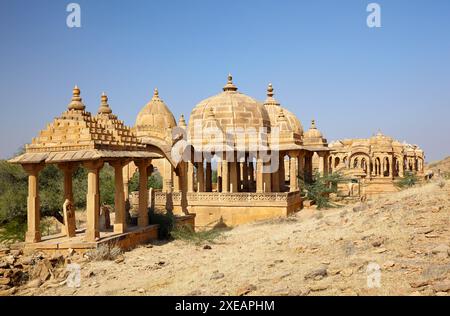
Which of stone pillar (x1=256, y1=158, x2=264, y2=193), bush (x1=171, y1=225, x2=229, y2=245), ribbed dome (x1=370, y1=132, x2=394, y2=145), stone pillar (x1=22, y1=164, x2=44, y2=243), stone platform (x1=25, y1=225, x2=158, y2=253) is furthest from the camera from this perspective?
ribbed dome (x1=370, y1=132, x2=394, y2=145)

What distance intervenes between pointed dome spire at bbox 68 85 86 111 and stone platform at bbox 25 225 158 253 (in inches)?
143

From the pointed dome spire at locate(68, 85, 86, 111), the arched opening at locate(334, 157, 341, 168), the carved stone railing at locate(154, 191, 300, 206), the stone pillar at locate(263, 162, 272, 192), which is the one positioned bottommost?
the carved stone railing at locate(154, 191, 300, 206)

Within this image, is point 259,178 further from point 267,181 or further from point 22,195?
point 22,195

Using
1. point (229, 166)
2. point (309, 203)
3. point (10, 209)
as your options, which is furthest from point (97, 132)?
point (309, 203)

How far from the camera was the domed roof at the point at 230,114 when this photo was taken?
22.2 metres

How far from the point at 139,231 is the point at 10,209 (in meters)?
6.48

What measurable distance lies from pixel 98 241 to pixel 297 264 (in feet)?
17.1

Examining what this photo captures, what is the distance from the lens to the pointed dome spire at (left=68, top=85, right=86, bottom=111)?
13.1m

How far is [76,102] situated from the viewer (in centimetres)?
1313

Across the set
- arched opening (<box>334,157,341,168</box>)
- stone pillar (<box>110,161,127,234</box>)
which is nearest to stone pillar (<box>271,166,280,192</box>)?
stone pillar (<box>110,161,127,234</box>)

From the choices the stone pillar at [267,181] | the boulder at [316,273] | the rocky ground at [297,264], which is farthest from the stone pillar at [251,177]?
the boulder at [316,273]

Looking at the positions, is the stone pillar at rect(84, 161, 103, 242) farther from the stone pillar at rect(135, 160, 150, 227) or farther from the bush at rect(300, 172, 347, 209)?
the bush at rect(300, 172, 347, 209)

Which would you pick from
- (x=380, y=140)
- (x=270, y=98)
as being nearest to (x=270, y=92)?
(x=270, y=98)
